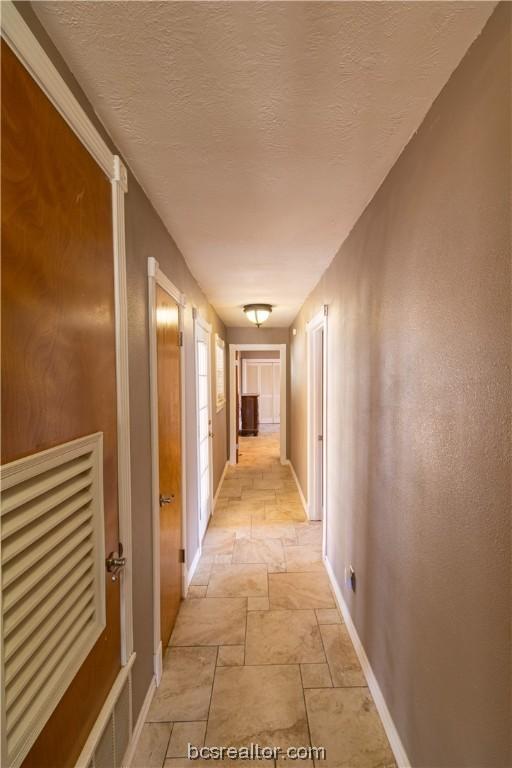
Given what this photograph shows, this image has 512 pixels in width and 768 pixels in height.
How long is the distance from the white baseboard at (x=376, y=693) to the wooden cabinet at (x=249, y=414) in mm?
6731

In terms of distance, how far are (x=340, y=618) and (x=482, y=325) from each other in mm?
2150

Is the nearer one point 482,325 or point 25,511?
point 25,511

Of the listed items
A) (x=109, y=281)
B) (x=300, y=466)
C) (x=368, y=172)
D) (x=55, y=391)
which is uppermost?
(x=368, y=172)

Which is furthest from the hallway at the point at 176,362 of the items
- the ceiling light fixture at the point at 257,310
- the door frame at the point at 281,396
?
the door frame at the point at 281,396

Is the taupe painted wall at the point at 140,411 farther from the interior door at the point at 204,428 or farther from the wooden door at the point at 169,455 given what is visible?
the interior door at the point at 204,428

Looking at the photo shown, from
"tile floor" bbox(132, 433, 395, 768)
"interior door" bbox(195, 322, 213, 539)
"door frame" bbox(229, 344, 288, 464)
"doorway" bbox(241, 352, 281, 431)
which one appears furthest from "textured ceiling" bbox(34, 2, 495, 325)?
"doorway" bbox(241, 352, 281, 431)

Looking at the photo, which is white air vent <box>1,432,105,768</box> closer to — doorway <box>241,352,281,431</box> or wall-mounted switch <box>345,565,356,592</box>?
wall-mounted switch <box>345,565,356,592</box>

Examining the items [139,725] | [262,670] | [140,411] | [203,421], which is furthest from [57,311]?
[203,421]

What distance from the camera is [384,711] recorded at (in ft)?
5.05

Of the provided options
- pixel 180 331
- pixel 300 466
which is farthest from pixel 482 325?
pixel 300 466

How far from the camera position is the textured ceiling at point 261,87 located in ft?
2.73

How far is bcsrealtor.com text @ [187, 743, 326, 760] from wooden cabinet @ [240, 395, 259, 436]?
7.63 metres

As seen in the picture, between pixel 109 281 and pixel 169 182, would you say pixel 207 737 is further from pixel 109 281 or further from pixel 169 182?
pixel 169 182

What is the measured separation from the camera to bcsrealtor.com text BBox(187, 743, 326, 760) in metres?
1.43
